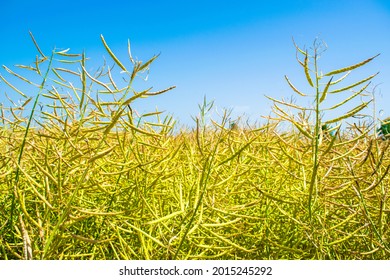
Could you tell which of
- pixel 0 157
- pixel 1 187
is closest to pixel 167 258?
pixel 0 157

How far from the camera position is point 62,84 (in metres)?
1.00

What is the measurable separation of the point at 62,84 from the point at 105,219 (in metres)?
0.32

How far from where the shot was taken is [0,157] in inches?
39.5

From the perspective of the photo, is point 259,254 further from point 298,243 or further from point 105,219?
point 105,219

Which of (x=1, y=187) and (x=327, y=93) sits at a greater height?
(x=327, y=93)

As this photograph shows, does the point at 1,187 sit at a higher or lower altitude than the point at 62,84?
lower

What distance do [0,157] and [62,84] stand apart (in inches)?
8.7
